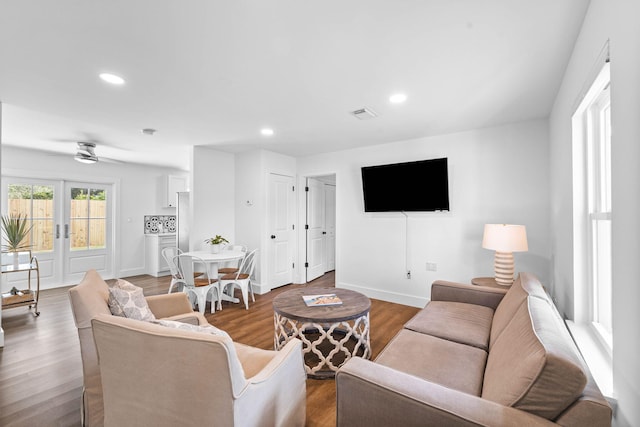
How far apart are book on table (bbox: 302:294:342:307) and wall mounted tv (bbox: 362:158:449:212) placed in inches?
72.9

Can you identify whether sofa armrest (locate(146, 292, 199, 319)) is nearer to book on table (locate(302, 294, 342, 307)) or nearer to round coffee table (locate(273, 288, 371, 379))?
round coffee table (locate(273, 288, 371, 379))

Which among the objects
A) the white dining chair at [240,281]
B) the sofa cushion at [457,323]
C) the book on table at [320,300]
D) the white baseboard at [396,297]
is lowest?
the white baseboard at [396,297]

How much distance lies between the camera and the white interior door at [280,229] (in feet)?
15.6

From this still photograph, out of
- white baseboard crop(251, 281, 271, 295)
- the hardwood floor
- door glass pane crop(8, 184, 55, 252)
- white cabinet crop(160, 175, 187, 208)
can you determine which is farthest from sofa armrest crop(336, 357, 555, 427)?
white cabinet crop(160, 175, 187, 208)

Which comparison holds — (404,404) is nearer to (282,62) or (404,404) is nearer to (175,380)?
(175,380)

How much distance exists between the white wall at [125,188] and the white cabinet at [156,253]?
0.33 feet

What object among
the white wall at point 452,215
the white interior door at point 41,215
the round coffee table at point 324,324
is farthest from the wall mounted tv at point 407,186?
the white interior door at point 41,215

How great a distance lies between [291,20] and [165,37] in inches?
30.9

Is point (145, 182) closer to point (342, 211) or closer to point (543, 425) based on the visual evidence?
point (342, 211)

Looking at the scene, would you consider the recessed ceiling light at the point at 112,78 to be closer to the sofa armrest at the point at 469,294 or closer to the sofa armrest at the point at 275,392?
the sofa armrest at the point at 275,392

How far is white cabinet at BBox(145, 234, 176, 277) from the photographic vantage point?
606 cm

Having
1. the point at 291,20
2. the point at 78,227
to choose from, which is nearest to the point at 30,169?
the point at 78,227

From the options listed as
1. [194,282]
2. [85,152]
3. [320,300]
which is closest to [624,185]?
[320,300]

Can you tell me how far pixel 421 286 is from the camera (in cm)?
390
